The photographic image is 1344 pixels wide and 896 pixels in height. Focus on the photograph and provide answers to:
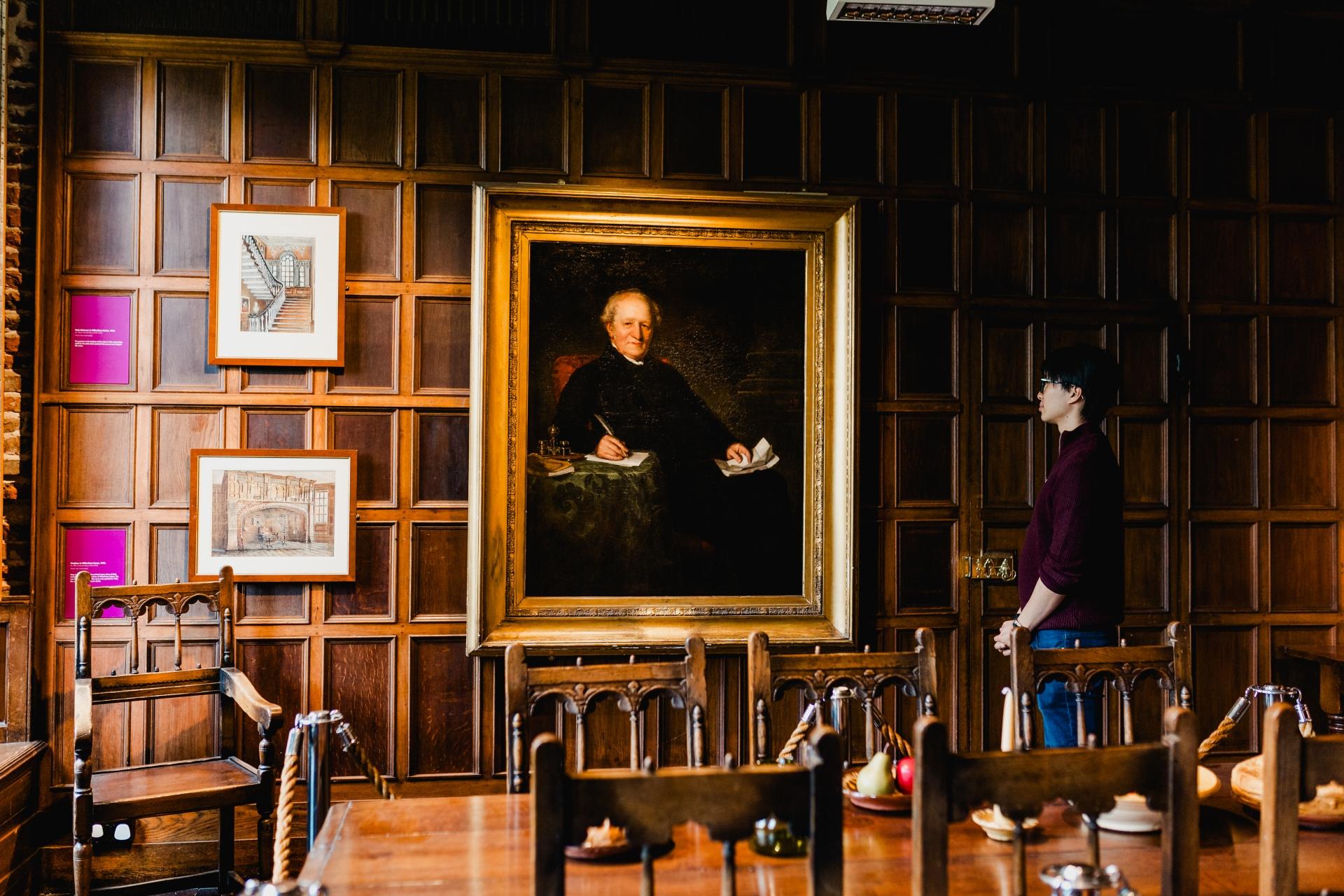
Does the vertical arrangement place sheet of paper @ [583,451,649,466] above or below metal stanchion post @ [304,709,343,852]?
above

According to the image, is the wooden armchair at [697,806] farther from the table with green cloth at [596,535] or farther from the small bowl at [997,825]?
the table with green cloth at [596,535]

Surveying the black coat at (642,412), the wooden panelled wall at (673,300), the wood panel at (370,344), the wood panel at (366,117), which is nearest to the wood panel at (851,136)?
the wooden panelled wall at (673,300)

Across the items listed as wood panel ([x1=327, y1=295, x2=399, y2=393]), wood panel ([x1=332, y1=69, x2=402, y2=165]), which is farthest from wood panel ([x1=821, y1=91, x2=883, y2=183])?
wood panel ([x1=327, y1=295, x2=399, y2=393])

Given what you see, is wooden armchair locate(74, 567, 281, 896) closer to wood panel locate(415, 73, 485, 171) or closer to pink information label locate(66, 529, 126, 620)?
pink information label locate(66, 529, 126, 620)

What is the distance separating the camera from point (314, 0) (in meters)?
3.69

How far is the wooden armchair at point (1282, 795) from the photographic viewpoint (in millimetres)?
1408

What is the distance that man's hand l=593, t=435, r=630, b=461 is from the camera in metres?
3.77

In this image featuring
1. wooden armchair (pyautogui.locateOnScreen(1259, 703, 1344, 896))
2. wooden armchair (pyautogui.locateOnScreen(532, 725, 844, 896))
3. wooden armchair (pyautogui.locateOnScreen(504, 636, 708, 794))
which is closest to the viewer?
wooden armchair (pyautogui.locateOnScreen(532, 725, 844, 896))

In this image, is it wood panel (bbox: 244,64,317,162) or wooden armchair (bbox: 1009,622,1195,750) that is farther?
wood panel (bbox: 244,64,317,162)

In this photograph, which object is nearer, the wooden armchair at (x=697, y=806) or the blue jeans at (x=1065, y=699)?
the wooden armchair at (x=697, y=806)

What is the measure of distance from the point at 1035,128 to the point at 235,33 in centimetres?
326

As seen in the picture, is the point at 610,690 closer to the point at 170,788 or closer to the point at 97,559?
the point at 170,788

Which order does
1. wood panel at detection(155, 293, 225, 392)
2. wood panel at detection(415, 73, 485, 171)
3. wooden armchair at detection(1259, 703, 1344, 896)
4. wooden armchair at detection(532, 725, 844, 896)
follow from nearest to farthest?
wooden armchair at detection(532, 725, 844, 896) → wooden armchair at detection(1259, 703, 1344, 896) → wood panel at detection(155, 293, 225, 392) → wood panel at detection(415, 73, 485, 171)

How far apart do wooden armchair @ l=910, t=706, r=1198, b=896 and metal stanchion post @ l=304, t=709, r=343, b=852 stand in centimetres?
132
